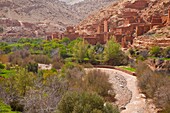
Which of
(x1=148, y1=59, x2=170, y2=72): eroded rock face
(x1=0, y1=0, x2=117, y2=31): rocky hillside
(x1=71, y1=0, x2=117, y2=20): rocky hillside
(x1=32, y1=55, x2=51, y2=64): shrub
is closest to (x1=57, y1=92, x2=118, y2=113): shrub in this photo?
(x1=148, y1=59, x2=170, y2=72): eroded rock face

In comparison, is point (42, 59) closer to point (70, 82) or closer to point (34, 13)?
point (70, 82)

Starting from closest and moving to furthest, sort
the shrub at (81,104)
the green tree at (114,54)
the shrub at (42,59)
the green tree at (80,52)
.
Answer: the shrub at (81,104) → the green tree at (114,54) → the shrub at (42,59) → the green tree at (80,52)

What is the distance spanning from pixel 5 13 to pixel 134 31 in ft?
172

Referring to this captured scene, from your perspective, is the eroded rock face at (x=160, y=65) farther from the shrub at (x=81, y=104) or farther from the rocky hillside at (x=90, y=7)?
the rocky hillside at (x=90, y=7)

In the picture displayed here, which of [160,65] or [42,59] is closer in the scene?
[160,65]

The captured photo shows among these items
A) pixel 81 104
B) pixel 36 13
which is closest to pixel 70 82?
pixel 81 104

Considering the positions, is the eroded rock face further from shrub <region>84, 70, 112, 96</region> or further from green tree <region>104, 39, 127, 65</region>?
shrub <region>84, 70, 112, 96</region>

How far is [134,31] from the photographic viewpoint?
3994 centimetres

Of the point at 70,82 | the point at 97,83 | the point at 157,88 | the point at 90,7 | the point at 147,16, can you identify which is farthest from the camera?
the point at 90,7

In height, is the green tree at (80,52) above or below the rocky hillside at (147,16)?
below

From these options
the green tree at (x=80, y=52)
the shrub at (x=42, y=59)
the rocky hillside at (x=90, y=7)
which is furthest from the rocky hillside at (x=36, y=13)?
the shrub at (x=42, y=59)

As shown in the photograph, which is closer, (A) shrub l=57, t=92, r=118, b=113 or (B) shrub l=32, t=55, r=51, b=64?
(A) shrub l=57, t=92, r=118, b=113

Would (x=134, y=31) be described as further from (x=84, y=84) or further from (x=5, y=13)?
(x=5, y=13)

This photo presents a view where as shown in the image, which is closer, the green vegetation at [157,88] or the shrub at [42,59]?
the green vegetation at [157,88]
